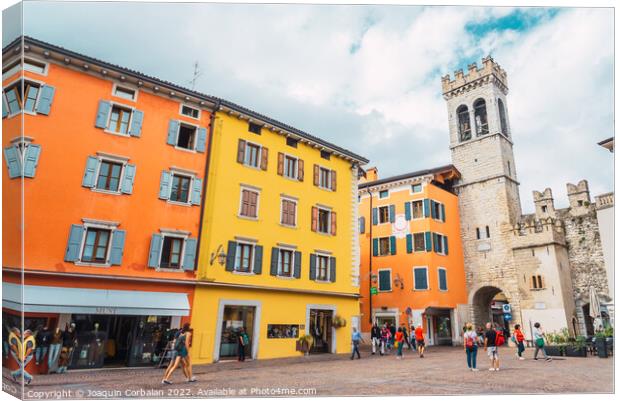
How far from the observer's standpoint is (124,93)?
480 inches

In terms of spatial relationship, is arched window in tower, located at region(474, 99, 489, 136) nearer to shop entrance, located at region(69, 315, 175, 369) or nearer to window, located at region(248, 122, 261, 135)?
window, located at region(248, 122, 261, 135)

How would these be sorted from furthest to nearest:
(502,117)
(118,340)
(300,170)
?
(502,117), (300,170), (118,340)

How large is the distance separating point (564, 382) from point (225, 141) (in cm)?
1258

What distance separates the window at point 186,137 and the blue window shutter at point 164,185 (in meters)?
1.17

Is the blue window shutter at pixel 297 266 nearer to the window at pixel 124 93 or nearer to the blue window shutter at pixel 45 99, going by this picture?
the window at pixel 124 93

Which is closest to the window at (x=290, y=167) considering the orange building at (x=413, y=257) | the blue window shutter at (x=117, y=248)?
the blue window shutter at (x=117, y=248)

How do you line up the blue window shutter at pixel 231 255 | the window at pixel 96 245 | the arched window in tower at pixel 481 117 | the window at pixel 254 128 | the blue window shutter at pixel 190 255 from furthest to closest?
1. the arched window in tower at pixel 481 117
2. the window at pixel 254 128
3. the blue window shutter at pixel 231 255
4. the blue window shutter at pixel 190 255
5. the window at pixel 96 245

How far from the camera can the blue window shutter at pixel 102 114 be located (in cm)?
1130

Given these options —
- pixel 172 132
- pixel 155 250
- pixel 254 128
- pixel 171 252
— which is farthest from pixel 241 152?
pixel 155 250

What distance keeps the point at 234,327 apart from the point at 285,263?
3.57 meters

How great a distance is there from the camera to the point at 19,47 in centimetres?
898

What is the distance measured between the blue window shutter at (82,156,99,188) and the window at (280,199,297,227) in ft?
23.5

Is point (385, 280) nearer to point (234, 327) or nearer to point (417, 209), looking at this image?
point (417, 209)

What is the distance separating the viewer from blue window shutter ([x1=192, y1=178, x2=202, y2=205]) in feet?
43.2
